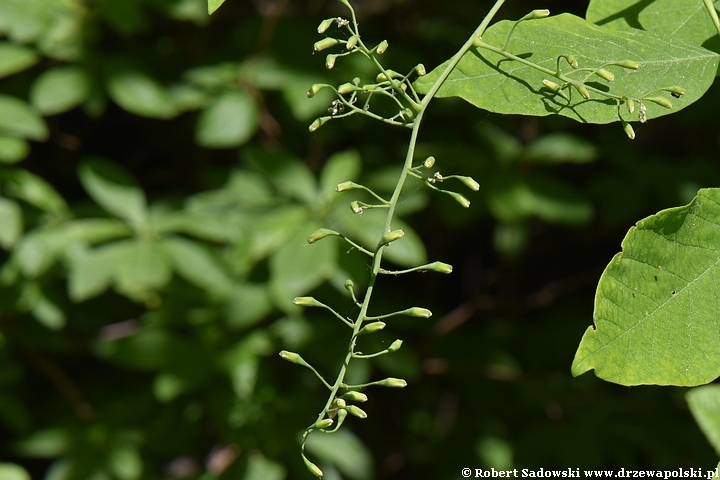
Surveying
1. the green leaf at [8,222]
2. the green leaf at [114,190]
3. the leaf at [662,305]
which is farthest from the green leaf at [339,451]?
the leaf at [662,305]

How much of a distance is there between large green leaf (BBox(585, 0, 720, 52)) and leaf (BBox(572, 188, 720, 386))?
25 cm

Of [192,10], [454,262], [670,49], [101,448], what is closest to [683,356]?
[670,49]

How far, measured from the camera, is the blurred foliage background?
1963 millimetres

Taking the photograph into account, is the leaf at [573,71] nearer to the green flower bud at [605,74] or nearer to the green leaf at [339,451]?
the green flower bud at [605,74]

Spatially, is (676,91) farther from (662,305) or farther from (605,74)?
(662,305)

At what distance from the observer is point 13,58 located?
1896 mm

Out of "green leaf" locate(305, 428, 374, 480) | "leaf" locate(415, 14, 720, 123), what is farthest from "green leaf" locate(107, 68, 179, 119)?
"leaf" locate(415, 14, 720, 123)

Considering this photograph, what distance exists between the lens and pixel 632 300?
0.71 meters

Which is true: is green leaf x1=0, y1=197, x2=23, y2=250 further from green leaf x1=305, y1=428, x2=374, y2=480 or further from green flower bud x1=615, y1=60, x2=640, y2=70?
green flower bud x1=615, y1=60, x2=640, y2=70

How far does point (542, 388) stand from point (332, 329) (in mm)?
762

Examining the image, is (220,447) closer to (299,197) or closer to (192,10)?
(299,197)

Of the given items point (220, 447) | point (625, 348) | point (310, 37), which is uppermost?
point (625, 348)

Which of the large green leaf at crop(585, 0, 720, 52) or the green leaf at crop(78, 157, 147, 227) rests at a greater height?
the large green leaf at crop(585, 0, 720, 52)

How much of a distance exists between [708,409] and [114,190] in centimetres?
156
